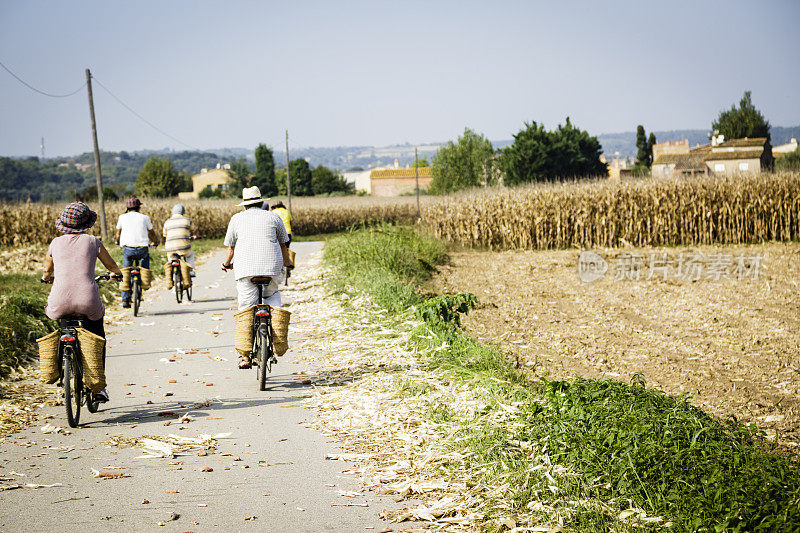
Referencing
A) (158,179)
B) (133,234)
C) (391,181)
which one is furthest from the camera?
(391,181)

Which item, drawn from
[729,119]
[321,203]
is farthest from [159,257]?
[729,119]

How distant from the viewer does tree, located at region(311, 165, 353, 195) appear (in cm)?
11556

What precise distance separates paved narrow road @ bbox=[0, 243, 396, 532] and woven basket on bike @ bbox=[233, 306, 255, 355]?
0.51 meters

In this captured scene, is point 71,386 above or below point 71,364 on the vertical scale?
below

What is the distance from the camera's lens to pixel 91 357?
6883 mm

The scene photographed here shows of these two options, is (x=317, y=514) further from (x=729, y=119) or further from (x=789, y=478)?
(x=729, y=119)

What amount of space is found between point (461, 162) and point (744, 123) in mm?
46710

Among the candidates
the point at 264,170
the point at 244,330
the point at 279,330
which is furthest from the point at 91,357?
the point at 264,170

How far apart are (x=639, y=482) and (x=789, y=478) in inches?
34.7

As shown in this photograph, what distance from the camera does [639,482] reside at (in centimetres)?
467

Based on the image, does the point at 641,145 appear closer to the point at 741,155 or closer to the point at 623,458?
the point at 741,155

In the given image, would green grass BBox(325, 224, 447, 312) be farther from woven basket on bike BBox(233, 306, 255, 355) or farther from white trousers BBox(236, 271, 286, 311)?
woven basket on bike BBox(233, 306, 255, 355)

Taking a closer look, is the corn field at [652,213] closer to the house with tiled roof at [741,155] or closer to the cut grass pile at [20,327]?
the cut grass pile at [20,327]

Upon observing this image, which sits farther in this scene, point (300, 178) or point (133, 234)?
point (300, 178)
